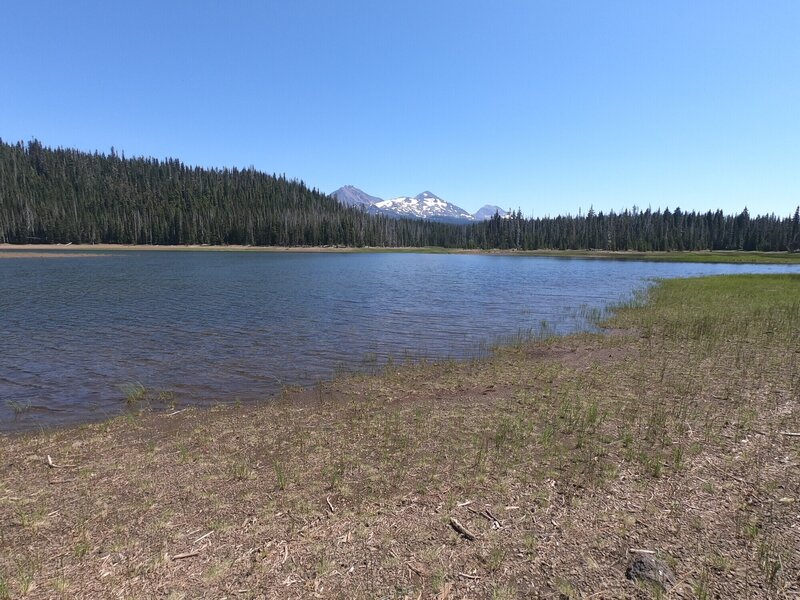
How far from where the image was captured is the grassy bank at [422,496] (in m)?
5.32

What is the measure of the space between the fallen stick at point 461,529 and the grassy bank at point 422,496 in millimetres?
71

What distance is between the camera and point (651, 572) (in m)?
5.24

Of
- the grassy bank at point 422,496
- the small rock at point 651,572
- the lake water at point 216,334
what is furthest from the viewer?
the lake water at point 216,334

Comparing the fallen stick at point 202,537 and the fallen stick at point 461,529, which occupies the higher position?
the fallen stick at point 461,529

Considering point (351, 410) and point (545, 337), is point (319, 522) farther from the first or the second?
point (545, 337)

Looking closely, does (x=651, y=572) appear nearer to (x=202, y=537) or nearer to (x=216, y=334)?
(x=202, y=537)

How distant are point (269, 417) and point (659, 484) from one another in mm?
9430

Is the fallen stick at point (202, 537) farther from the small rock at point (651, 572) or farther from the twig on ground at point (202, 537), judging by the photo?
the small rock at point (651, 572)

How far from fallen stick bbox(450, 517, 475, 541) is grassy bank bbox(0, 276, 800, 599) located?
7 cm

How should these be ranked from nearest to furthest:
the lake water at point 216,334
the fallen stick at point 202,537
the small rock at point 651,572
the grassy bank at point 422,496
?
the small rock at point 651,572 < the grassy bank at point 422,496 < the fallen stick at point 202,537 < the lake water at point 216,334

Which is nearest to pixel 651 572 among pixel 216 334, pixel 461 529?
pixel 461 529

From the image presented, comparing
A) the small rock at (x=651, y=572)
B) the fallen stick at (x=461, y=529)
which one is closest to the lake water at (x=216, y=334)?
the fallen stick at (x=461, y=529)

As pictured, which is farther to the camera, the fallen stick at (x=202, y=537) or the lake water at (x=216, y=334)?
the lake water at (x=216, y=334)

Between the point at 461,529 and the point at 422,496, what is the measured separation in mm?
1155
